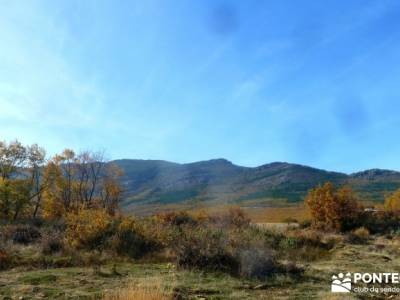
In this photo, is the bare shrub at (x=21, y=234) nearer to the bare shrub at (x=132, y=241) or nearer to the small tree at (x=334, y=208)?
the bare shrub at (x=132, y=241)

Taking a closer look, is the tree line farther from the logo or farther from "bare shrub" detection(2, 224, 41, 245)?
the logo

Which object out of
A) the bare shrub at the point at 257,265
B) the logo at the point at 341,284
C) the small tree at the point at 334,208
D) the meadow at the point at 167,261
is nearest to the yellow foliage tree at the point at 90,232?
the meadow at the point at 167,261

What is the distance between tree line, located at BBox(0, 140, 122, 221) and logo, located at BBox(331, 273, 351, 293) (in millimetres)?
37508

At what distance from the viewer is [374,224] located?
137 ft

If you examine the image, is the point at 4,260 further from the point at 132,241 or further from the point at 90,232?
the point at 132,241

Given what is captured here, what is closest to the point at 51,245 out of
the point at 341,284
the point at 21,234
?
the point at 21,234

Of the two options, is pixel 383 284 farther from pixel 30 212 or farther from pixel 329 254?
pixel 30 212

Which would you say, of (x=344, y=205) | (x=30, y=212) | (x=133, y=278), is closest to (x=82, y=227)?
(x=133, y=278)

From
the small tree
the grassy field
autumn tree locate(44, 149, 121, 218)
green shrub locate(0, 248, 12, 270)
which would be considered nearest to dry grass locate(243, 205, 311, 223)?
the small tree

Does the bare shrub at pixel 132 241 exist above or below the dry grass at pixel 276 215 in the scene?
below

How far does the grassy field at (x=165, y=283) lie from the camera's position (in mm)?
10164

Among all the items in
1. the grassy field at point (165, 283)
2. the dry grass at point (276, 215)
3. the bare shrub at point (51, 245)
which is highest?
the dry grass at point (276, 215)

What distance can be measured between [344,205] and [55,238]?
31002 mm

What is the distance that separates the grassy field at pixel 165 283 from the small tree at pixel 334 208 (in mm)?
28000
